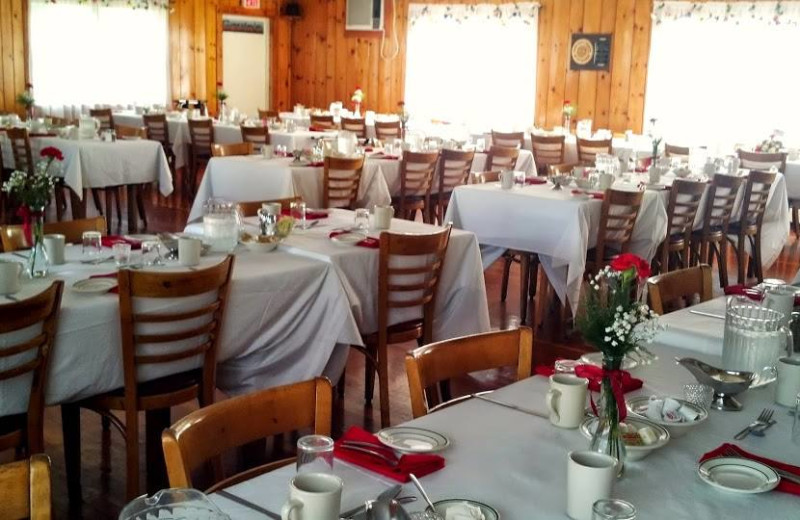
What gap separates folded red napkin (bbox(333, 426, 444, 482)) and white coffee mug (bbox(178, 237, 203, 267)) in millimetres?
1730

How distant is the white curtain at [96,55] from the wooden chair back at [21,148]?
4428 mm

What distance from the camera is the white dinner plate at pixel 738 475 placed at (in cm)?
168

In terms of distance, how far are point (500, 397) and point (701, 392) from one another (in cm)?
46

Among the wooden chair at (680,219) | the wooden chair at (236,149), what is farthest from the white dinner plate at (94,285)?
the wooden chair at (236,149)

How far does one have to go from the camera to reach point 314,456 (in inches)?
61.1

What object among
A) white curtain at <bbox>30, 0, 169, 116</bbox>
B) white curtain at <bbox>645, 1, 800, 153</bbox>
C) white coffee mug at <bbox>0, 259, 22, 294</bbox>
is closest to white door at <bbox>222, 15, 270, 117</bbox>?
white curtain at <bbox>30, 0, 169, 116</bbox>

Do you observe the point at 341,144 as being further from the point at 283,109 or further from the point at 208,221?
the point at 283,109

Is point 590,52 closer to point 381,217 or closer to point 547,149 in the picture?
point 547,149

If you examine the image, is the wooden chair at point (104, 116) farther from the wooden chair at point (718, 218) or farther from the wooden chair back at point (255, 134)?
the wooden chair at point (718, 218)

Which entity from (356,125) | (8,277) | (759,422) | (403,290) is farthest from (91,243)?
(356,125)

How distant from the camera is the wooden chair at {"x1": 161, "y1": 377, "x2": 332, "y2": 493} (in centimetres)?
170

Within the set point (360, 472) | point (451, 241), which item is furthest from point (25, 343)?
point (451, 241)

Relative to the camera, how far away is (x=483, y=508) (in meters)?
1.54

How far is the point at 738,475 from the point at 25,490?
4.13ft
